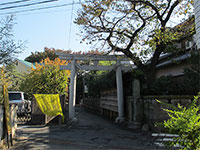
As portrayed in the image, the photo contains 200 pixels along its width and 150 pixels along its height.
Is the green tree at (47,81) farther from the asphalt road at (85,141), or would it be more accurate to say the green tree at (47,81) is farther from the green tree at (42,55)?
the green tree at (42,55)

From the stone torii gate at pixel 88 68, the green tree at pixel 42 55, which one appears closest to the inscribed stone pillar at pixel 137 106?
the stone torii gate at pixel 88 68

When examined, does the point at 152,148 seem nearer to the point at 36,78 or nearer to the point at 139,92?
the point at 139,92

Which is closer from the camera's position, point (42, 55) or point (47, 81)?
point (47, 81)

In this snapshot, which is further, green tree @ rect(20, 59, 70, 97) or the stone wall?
green tree @ rect(20, 59, 70, 97)

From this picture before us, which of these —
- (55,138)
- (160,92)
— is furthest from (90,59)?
(55,138)

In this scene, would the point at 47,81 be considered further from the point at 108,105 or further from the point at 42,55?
the point at 42,55

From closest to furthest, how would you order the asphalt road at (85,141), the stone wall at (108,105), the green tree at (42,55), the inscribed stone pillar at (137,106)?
the asphalt road at (85,141) → the inscribed stone pillar at (137,106) → the stone wall at (108,105) → the green tree at (42,55)

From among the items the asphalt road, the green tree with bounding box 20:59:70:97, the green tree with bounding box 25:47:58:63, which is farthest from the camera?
the green tree with bounding box 25:47:58:63

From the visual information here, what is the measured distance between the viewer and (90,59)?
1109 cm

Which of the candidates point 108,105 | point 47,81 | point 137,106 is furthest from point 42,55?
point 137,106

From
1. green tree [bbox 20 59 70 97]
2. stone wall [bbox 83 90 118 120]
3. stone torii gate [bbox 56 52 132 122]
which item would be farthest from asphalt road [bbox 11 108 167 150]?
green tree [bbox 20 59 70 97]

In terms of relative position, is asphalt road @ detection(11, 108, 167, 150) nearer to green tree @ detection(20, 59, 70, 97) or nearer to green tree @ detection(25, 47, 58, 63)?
green tree @ detection(20, 59, 70, 97)

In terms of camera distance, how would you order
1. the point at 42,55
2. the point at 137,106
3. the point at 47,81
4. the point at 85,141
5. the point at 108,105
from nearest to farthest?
the point at 85,141 < the point at 137,106 < the point at 108,105 < the point at 47,81 < the point at 42,55

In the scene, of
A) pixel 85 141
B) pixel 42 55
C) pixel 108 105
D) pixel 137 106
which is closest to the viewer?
pixel 85 141
